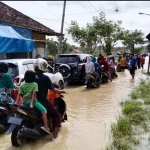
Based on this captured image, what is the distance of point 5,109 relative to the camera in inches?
203

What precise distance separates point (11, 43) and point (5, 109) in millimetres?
5701

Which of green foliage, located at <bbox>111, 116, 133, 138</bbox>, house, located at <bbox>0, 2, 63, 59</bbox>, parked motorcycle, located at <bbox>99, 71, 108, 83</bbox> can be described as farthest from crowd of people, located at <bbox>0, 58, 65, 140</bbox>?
parked motorcycle, located at <bbox>99, 71, 108, 83</bbox>

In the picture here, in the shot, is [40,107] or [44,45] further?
[44,45]

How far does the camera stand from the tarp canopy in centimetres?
993

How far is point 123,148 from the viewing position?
4430 millimetres

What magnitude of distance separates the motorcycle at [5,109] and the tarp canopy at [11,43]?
4.70 metres

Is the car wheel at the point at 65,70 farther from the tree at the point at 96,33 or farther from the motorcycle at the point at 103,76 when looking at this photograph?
the tree at the point at 96,33

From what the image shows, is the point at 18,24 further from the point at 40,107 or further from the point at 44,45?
the point at 40,107

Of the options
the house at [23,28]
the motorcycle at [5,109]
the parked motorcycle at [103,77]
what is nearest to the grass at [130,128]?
the motorcycle at [5,109]

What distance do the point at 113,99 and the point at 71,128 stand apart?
3905mm

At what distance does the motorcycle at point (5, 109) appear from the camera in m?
5.14

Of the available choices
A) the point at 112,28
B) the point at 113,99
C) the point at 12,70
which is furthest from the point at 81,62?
the point at 112,28

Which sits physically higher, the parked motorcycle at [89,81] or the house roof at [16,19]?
the house roof at [16,19]

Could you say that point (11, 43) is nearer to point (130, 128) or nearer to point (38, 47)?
point (130, 128)
